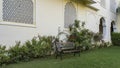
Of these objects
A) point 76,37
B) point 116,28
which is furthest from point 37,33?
point 116,28

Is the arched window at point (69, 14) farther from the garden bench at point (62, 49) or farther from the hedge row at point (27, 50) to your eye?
the garden bench at point (62, 49)

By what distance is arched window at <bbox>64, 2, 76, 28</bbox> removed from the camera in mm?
15519

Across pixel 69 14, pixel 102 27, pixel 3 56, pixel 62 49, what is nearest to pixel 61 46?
pixel 62 49

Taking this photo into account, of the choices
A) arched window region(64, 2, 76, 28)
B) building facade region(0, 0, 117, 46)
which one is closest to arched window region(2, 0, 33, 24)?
building facade region(0, 0, 117, 46)

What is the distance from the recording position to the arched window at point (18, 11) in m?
10.3

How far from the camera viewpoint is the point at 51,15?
13.6 meters

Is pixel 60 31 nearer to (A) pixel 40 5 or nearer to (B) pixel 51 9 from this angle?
(B) pixel 51 9

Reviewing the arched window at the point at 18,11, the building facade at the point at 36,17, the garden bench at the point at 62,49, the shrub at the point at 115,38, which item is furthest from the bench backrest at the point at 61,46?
the shrub at the point at 115,38

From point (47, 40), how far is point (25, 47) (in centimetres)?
205

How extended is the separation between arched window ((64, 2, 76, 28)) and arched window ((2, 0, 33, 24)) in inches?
160

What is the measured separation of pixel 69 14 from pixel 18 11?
18.8 ft

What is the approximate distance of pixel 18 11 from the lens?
10984mm

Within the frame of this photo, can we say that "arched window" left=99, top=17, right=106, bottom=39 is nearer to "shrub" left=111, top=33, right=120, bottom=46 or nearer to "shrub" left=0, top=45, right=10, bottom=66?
"shrub" left=111, top=33, right=120, bottom=46

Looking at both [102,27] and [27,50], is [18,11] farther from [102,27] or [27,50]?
[102,27]
